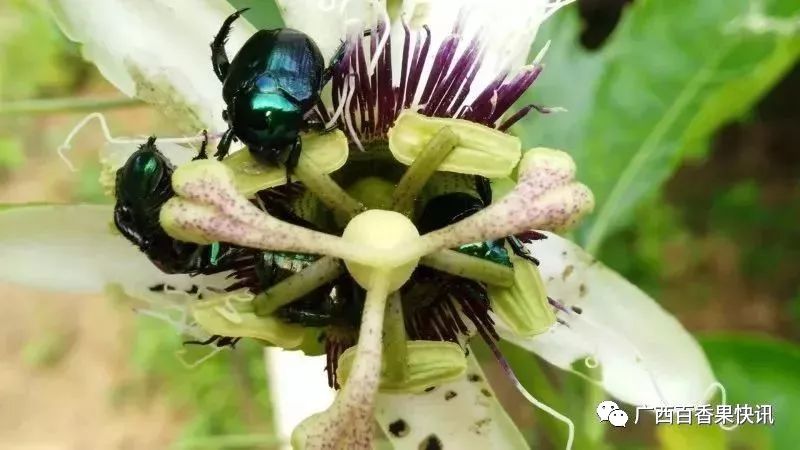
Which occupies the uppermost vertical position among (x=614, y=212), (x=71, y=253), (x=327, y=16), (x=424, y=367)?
(x=327, y=16)

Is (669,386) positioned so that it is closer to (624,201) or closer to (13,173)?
(624,201)

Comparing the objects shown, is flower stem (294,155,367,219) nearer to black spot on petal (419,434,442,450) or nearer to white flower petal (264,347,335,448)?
black spot on petal (419,434,442,450)

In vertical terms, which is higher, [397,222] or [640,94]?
[640,94]

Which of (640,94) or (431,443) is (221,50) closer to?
(431,443)

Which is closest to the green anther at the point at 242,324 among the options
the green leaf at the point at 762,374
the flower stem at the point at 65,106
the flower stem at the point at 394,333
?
the flower stem at the point at 394,333

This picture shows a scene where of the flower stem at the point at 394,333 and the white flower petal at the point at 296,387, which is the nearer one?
the flower stem at the point at 394,333

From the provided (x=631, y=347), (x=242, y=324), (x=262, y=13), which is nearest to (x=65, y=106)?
(x=262, y=13)

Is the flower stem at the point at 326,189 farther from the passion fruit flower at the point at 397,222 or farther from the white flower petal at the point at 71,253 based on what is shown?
the white flower petal at the point at 71,253

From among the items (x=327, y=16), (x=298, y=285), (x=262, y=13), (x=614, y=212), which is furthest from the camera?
(x=614, y=212)
